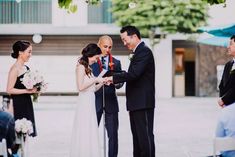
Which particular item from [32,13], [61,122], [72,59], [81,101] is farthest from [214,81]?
[81,101]

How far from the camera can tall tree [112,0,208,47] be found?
3127cm

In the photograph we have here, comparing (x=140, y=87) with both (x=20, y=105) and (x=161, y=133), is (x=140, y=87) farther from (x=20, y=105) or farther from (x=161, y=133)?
(x=161, y=133)

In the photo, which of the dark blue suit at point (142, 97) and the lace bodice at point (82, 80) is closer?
the dark blue suit at point (142, 97)

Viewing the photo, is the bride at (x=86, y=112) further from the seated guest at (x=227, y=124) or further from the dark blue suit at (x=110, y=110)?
the seated guest at (x=227, y=124)

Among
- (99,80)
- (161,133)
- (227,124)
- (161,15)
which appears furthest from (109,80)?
(161,15)

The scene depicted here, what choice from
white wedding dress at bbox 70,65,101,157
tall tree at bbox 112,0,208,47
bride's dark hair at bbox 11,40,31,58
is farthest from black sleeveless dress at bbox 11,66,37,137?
tall tree at bbox 112,0,208,47

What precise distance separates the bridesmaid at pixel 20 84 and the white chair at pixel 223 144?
3253 mm

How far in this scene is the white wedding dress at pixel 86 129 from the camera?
8.75 meters

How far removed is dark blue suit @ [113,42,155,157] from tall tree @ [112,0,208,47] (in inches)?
901

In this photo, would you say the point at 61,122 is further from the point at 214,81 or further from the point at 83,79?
the point at 214,81

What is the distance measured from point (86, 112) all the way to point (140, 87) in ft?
3.23

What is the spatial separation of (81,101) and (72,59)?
82.4ft

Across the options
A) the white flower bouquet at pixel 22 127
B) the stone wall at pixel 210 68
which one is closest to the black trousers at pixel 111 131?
the white flower bouquet at pixel 22 127

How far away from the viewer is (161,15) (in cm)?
3138
